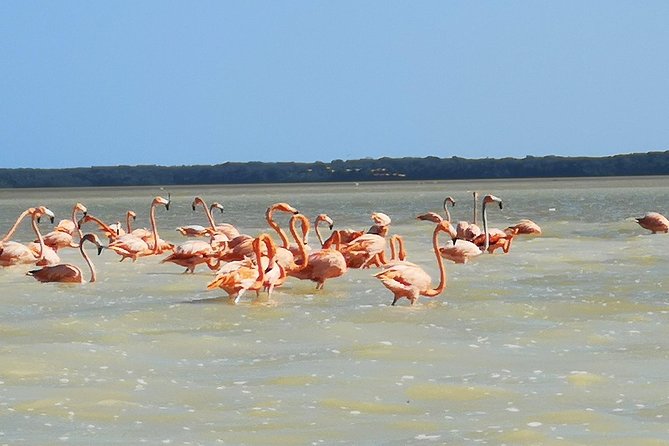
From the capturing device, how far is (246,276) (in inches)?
379

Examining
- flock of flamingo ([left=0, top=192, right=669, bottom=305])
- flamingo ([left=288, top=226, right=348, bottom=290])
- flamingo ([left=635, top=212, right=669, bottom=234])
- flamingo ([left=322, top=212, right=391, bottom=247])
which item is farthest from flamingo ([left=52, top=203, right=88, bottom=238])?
flamingo ([left=635, top=212, right=669, bottom=234])

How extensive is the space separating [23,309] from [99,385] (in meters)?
3.52

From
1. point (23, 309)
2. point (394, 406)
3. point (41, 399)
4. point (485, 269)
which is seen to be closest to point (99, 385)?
point (41, 399)

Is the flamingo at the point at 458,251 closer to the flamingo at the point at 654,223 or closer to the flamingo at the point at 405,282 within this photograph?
the flamingo at the point at 405,282

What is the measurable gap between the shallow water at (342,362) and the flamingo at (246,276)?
139mm

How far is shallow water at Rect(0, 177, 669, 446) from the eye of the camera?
5.18 m

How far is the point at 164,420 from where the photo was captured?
17.5ft

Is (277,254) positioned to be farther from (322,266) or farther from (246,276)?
(246,276)

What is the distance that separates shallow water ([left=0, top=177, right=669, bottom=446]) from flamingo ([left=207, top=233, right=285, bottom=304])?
0.14m

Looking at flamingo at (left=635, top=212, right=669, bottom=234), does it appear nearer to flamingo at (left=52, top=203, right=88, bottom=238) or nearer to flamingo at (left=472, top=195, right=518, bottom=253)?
flamingo at (left=472, top=195, right=518, bottom=253)

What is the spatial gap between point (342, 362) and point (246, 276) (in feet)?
9.74

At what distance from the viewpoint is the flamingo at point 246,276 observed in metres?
9.48

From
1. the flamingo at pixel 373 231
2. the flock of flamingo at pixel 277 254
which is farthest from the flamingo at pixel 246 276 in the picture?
the flamingo at pixel 373 231

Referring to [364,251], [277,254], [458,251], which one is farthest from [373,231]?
[277,254]
